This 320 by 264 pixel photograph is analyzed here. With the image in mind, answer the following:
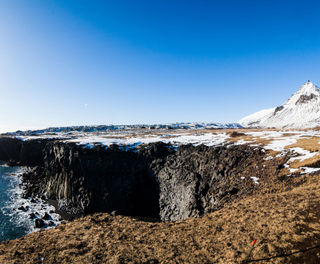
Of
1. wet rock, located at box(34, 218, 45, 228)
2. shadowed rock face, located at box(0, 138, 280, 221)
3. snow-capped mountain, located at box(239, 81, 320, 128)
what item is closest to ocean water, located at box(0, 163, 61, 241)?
wet rock, located at box(34, 218, 45, 228)

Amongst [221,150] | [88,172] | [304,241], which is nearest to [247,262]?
[304,241]

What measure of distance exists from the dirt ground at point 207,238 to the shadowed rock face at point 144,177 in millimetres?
10155

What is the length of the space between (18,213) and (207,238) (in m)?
44.5

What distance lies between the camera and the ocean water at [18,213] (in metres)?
31.5

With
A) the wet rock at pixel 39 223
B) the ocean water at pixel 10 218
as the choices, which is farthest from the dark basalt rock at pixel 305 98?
the ocean water at pixel 10 218

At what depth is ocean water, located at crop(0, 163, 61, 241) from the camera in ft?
103

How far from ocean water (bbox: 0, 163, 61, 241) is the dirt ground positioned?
68.9 feet

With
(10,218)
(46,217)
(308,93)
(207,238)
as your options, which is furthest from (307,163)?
(308,93)

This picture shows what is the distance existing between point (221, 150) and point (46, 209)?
46369 mm

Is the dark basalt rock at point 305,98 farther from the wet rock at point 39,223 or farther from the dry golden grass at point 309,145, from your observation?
the wet rock at point 39,223

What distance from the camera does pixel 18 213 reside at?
37.5 meters

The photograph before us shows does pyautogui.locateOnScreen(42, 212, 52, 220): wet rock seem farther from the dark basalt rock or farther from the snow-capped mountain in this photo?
the dark basalt rock

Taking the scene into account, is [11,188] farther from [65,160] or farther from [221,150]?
[221,150]

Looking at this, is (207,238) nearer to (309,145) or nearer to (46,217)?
(309,145)
